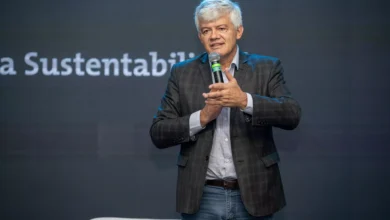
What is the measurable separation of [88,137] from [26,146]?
49 cm

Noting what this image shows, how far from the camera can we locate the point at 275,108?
1823mm

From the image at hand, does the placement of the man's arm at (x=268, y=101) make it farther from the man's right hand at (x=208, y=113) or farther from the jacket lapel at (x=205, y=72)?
the jacket lapel at (x=205, y=72)

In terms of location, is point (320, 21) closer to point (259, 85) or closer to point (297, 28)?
point (297, 28)

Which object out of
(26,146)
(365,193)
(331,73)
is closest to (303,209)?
(365,193)

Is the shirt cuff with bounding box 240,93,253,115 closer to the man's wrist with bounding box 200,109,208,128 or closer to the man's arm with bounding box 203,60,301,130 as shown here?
the man's arm with bounding box 203,60,301,130

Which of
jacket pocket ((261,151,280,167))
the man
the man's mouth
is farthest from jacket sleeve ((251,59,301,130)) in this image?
the man's mouth

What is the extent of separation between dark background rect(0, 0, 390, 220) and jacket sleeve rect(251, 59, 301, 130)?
174cm

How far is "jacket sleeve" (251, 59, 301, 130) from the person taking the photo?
1.79 meters

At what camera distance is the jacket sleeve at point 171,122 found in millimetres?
1874

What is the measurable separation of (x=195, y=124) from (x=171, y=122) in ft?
0.36

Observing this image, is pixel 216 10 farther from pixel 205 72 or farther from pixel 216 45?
pixel 205 72

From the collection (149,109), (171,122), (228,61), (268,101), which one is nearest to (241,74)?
(228,61)

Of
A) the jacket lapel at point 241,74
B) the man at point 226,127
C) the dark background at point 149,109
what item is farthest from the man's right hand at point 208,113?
the dark background at point 149,109

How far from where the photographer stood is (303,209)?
12.0 ft
